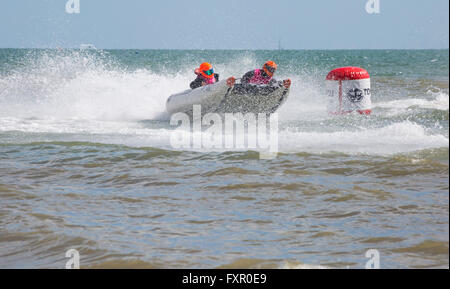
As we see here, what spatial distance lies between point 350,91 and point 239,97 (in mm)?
2214

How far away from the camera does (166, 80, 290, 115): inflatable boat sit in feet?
35.7

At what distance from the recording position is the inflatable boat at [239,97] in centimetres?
1089

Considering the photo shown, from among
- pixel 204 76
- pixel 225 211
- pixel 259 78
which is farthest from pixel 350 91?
pixel 225 211

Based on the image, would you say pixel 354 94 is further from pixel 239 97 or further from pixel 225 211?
pixel 225 211

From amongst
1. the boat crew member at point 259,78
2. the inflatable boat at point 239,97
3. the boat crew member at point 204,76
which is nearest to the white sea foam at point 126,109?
the inflatable boat at point 239,97

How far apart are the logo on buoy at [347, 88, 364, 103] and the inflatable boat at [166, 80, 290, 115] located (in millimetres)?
1234

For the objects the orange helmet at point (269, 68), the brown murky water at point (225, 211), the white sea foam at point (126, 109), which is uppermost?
the orange helmet at point (269, 68)

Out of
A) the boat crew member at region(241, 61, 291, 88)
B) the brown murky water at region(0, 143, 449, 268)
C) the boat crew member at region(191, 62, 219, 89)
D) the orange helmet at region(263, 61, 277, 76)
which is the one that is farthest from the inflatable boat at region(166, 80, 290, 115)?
the brown murky water at region(0, 143, 449, 268)

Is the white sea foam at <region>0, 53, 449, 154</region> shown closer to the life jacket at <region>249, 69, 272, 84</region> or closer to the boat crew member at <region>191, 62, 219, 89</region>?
the life jacket at <region>249, 69, 272, 84</region>

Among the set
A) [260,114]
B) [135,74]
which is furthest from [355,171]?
[135,74]

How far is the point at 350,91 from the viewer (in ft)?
37.1

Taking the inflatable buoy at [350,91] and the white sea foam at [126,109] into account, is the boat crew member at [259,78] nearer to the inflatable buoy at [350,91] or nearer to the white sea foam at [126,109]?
the white sea foam at [126,109]

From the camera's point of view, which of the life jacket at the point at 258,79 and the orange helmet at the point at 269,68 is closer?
the orange helmet at the point at 269,68
